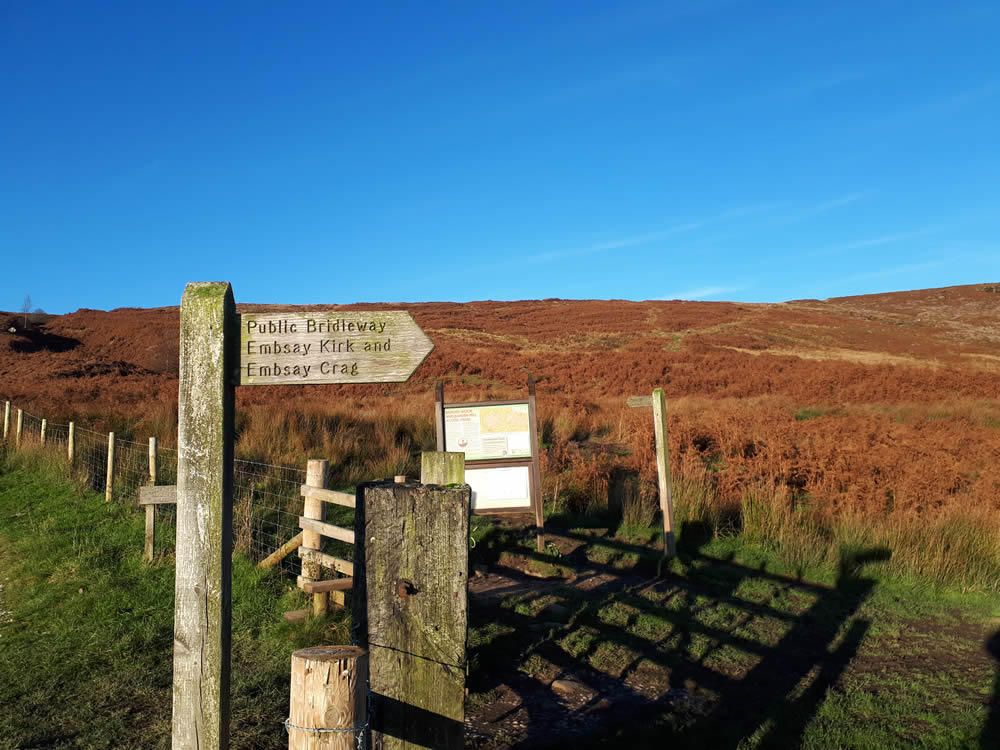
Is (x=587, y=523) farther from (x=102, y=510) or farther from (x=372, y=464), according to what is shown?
(x=102, y=510)

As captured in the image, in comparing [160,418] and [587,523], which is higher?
[160,418]

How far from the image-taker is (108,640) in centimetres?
556

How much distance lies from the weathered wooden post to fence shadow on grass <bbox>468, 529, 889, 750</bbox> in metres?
1.96

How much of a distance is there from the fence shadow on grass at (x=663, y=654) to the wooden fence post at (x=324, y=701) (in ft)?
7.38

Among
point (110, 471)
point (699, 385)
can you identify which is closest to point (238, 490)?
point (110, 471)

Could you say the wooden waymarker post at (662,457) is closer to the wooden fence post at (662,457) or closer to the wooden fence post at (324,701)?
the wooden fence post at (662,457)

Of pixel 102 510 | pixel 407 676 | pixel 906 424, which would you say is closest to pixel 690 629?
pixel 407 676

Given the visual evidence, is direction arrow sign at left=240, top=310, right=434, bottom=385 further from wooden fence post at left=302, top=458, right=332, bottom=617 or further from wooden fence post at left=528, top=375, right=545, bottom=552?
wooden fence post at left=528, top=375, right=545, bottom=552

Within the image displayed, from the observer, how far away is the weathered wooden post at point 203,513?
2.80 m

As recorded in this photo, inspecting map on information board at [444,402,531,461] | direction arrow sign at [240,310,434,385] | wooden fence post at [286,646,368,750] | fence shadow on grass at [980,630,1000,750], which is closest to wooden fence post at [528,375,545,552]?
map on information board at [444,402,531,461]

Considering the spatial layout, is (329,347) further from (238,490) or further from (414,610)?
(238,490)

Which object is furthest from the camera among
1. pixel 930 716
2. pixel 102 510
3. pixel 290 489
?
pixel 290 489

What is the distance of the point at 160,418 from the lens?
48.2ft

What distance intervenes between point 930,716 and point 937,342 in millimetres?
32554
